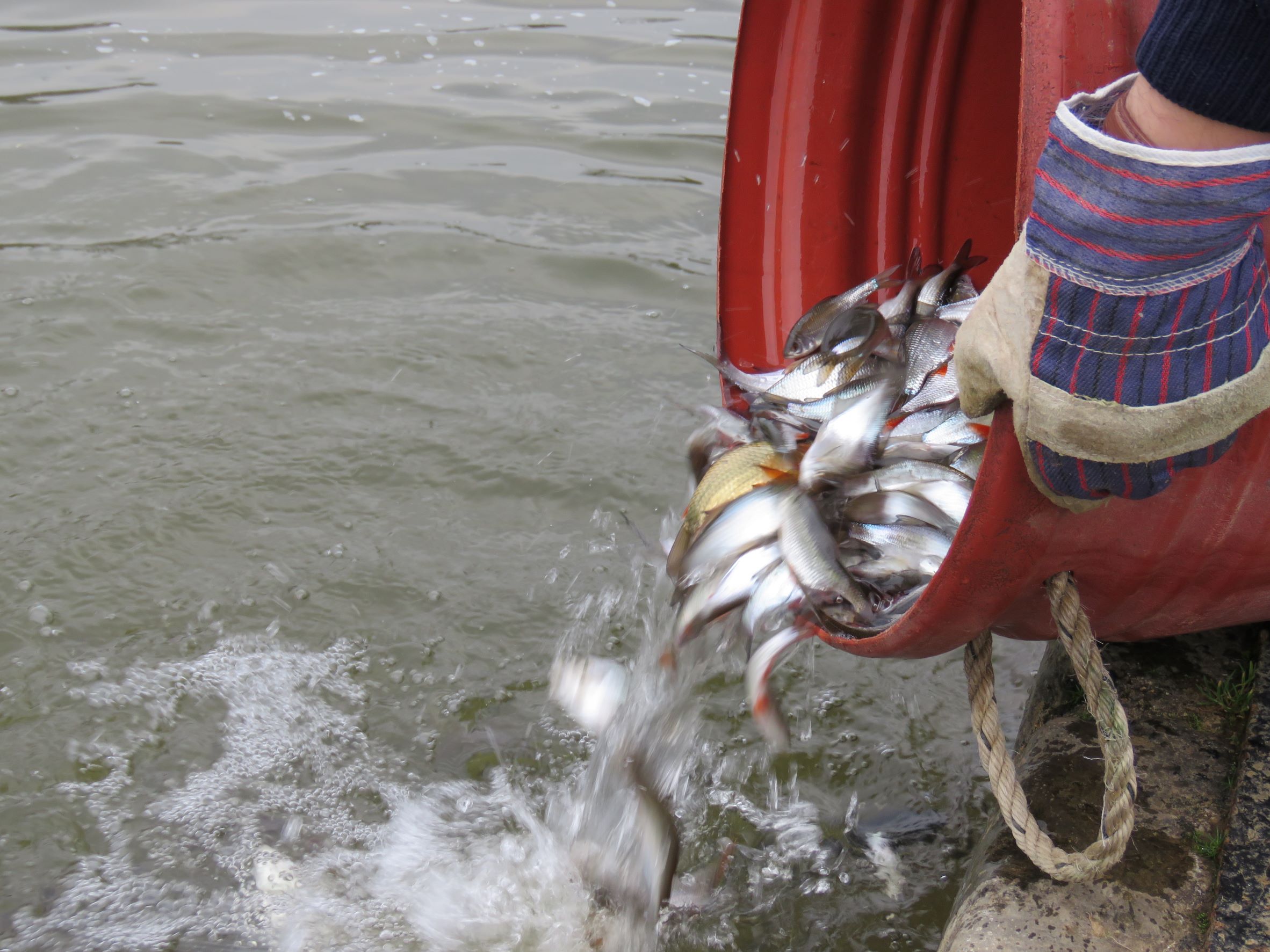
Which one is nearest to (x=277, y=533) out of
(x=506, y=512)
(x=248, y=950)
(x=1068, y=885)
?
(x=506, y=512)

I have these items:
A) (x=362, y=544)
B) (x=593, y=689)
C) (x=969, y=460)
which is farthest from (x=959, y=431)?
(x=362, y=544)

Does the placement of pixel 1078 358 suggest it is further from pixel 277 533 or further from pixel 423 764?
pixel 277 533

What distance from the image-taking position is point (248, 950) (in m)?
2.86

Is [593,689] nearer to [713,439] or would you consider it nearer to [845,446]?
[713,439]

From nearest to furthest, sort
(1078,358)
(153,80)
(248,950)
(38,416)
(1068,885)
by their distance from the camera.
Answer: (1078,358), (1068,885), (248,950), (38,416), (153,80)

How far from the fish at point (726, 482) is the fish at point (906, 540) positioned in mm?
214

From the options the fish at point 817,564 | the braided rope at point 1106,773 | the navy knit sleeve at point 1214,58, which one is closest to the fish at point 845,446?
the fish at point 817,564

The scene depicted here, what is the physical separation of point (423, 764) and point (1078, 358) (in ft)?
7.92

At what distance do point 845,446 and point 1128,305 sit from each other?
3.11ft

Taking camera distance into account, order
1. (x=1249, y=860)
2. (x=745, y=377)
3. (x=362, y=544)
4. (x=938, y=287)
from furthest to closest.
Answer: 1. (x=362, y=544)
2. (x=745, y=377)
3. (x=938, y=287)
4. (x=1249, y=860)

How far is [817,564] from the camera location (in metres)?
2.48

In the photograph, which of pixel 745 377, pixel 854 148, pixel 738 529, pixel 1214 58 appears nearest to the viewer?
pixel 1214 58

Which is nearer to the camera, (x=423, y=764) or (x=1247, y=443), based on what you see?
(x=1247, y=443)

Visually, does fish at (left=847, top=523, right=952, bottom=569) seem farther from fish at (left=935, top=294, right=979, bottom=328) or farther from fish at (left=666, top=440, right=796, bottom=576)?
fish at (left=935, top=294, right=979, bottom=328)
